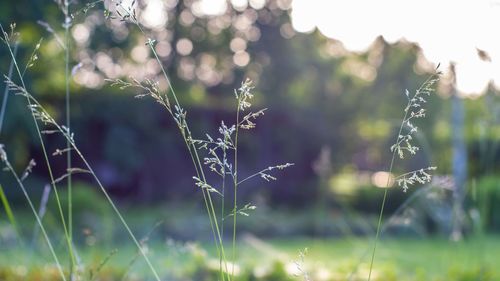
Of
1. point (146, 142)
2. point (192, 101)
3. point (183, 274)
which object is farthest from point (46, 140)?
point (183, 274)

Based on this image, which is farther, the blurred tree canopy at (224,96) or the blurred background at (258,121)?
the blurred tree canopy at (224,96)

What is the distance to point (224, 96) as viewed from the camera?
1723 centimetres

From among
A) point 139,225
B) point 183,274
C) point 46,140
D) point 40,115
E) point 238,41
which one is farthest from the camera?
point 238,41

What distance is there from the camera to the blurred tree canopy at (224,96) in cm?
1343

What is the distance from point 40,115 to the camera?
1.01 m

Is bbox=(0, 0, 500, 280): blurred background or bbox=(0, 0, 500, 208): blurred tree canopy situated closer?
bbox=(0, 0, 500, 280): blurred background

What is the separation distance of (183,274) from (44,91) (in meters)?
11.5

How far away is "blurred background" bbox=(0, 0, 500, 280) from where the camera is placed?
10930 mm

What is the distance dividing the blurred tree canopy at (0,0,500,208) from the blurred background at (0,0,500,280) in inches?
1.5

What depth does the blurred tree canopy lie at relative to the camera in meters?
13.4

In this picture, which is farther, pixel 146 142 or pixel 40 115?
pixel 146 142

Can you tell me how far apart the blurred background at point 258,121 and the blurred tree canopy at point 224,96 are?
38mm

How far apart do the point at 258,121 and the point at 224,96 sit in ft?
7.92

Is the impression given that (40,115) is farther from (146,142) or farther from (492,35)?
(146,142)
